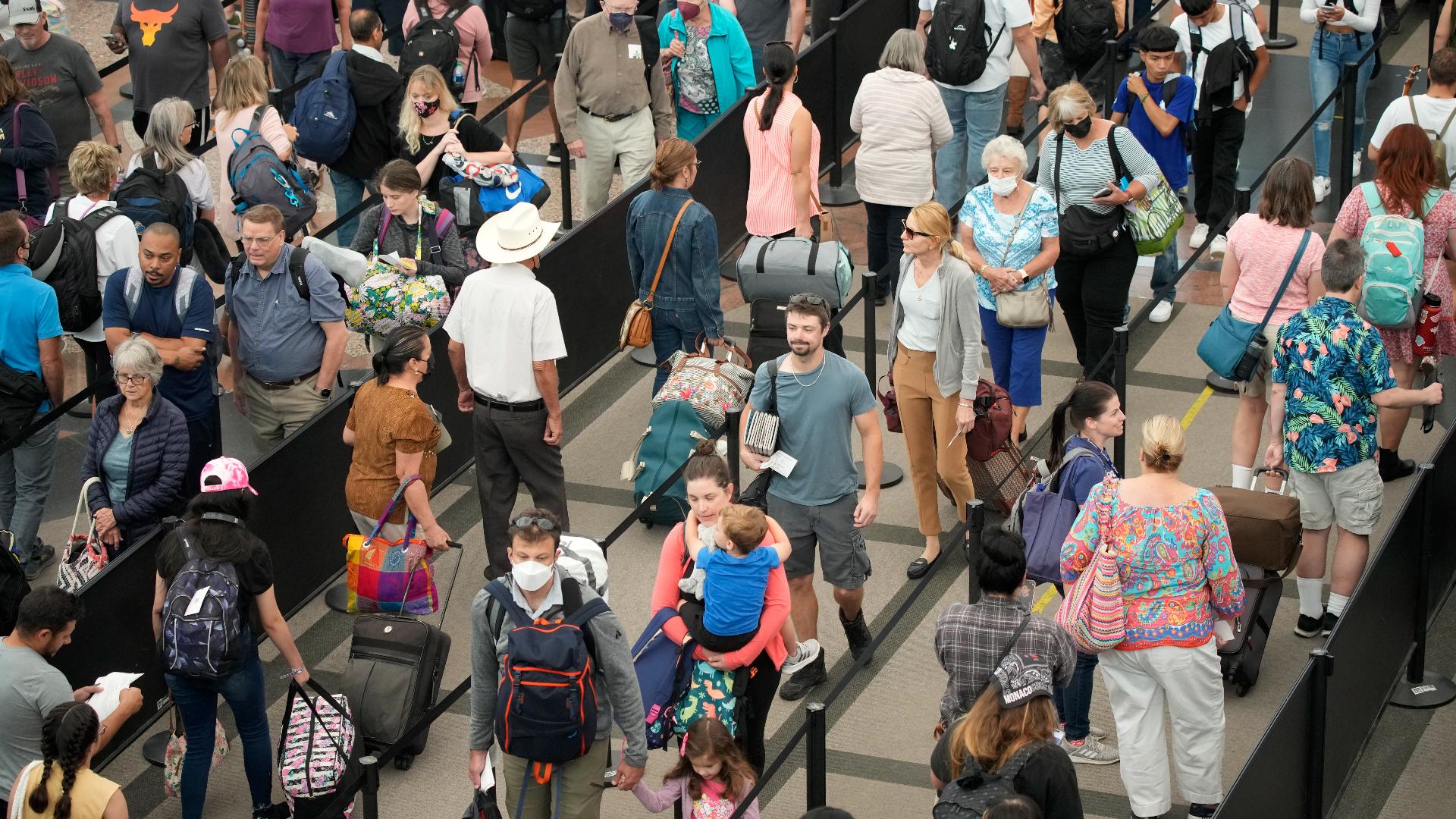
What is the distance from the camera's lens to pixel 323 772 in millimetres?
7383

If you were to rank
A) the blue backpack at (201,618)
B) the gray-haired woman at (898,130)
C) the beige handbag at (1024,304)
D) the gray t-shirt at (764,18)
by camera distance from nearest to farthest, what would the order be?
the blue backpack at (201,618)
the beige handbag at (1024,304)
the gray-haired woman at (898,130)
the gray t-shirt at (764,18)

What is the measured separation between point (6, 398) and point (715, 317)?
361cm

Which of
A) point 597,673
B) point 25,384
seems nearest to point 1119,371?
point 597,673

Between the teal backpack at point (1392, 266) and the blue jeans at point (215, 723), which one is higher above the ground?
the teal backpack at point (1392, 266)

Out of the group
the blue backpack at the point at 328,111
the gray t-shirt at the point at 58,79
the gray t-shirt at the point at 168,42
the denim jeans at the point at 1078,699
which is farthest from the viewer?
the gray t-shirt at the point at 168,42

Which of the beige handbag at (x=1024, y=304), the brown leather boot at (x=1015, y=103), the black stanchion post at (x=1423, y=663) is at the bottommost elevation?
the black stanchion post at (x=1423, y=663)

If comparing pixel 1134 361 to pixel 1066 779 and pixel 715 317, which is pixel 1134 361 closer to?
pixel 715 317

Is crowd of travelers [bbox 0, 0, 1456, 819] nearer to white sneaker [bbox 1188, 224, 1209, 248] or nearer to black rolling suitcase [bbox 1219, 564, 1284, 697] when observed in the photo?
white sneaker [bbox 1188, 224, 1209, 248]

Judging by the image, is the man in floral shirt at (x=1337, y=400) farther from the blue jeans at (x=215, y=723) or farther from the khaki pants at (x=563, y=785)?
the blue jeans at (x=215, y=723)

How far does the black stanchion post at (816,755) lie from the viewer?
21.0 feet

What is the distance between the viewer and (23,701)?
267 inches

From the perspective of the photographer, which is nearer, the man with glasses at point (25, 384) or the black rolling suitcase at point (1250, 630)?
the black rolling suitcase at point (1250, 630)

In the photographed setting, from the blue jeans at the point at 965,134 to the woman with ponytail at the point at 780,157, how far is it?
126 centimetres

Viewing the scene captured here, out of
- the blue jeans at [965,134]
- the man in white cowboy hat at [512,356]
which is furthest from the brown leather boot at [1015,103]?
the man in white cowboy hat at [512,356]
